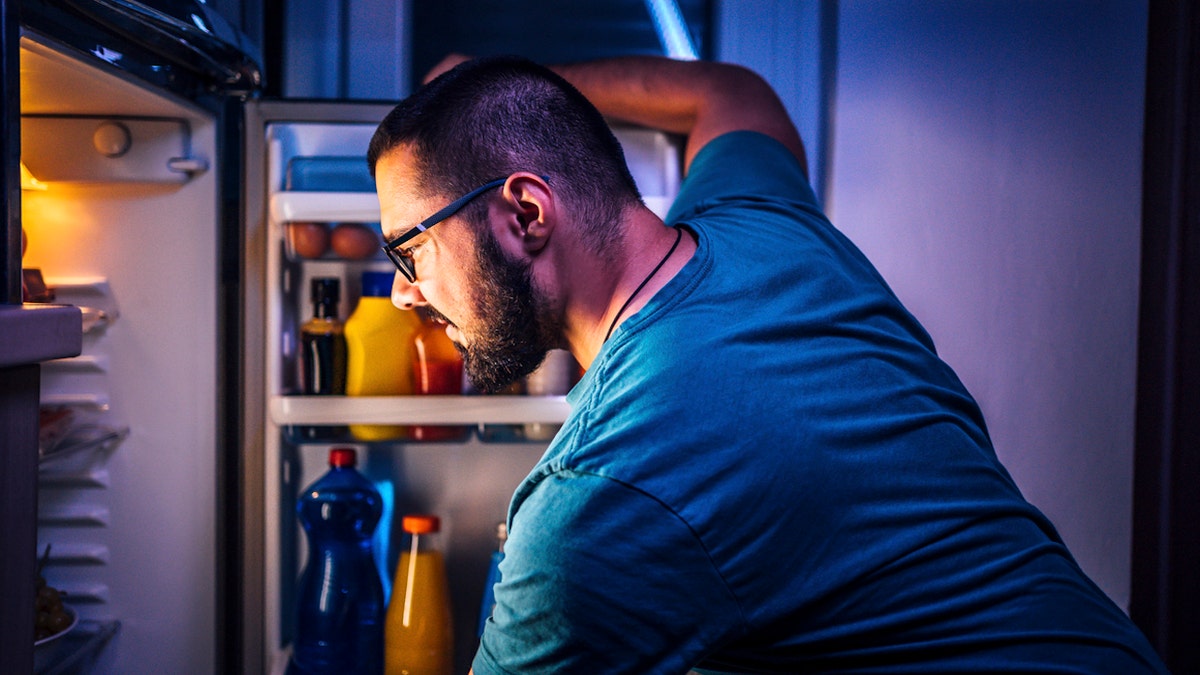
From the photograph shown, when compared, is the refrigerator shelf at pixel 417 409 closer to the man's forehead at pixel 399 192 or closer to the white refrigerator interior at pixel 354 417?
the white refrigerator interior at pixel 354 417

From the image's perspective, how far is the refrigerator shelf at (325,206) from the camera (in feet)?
3.74

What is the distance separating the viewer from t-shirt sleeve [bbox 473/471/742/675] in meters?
0.65

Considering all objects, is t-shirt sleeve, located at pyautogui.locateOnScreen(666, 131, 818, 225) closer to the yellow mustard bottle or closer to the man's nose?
the man's nose

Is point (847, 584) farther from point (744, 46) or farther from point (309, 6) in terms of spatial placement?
point (309, 6)

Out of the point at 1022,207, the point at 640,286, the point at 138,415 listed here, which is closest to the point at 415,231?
the point at 640,286

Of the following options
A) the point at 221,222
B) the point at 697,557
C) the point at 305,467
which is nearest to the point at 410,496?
the point at 305,467

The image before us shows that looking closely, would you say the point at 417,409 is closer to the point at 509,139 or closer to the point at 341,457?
the point at 341,457

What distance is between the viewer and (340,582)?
1291 mm

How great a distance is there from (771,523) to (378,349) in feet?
2.59

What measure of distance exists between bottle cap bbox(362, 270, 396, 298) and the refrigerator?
0.05 meters

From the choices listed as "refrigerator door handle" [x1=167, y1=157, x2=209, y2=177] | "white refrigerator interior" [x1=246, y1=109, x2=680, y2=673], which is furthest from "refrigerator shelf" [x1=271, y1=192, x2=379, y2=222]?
"refrigerator door handle" [x1=167, y1=157, x2=209, y2=177]

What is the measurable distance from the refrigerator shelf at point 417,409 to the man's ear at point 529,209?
1.25 ft

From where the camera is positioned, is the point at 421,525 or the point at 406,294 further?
the point at 421,525

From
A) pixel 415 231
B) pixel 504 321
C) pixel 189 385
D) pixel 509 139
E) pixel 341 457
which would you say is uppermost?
pixel 509 139
